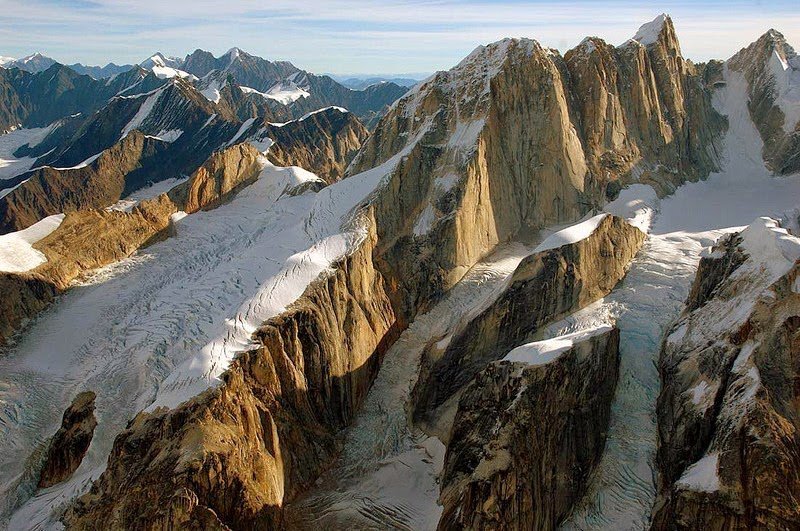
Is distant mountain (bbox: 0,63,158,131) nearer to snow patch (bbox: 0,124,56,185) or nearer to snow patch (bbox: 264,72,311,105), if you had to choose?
snow patch (bbox: 0,124,56,185)

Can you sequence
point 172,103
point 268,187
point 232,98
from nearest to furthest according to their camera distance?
point 268,187 → point 172,103 → point 232,98

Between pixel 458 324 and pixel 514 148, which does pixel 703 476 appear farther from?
pixel 514 148

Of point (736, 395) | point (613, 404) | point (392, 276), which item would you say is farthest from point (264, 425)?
point (736, 395)

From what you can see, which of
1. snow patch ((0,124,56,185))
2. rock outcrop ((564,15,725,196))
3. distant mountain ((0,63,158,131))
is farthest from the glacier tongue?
distant mountain ((0,63,158,131))

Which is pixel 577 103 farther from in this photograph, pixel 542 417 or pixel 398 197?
pixel 542 417

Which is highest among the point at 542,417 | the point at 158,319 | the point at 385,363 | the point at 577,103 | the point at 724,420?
the point at 577,103

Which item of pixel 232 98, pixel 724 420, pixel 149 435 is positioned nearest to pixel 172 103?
pixel 232 98
